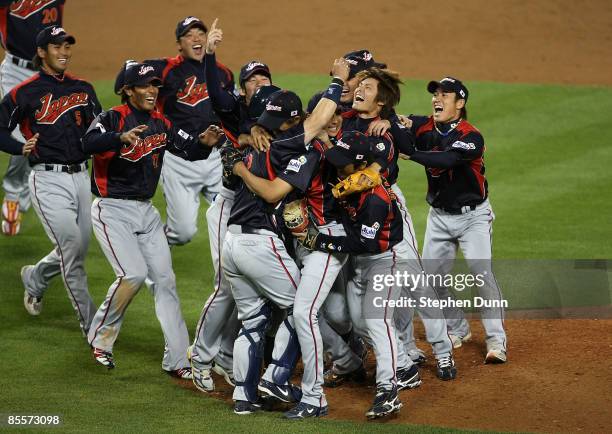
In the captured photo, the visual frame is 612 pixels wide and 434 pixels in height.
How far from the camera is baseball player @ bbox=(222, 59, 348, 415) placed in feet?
20.9

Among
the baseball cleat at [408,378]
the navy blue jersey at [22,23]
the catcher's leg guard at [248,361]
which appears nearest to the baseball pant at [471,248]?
the baseball cleat at [408,378]

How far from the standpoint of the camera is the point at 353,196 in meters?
6.38

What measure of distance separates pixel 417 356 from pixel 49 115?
327 cm

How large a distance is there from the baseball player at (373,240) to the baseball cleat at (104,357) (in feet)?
5.96

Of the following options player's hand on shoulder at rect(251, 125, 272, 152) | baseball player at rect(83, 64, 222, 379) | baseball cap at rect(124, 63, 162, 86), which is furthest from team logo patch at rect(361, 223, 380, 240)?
baseball cap at rect(124, 63, 162, 86)

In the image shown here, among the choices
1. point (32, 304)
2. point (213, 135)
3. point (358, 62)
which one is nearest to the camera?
point (213, 135)

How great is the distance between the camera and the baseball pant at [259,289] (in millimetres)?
6406

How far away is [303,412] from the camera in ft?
20.5

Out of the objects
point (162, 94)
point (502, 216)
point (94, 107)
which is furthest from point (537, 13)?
point (94, 107)

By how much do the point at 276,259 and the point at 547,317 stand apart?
2.80m

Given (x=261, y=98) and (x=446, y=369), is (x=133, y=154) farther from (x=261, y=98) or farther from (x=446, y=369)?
(x=446, y=369)

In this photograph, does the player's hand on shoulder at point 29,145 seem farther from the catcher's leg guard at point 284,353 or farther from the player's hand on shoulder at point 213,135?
the catcher's leg guard at point 284,353

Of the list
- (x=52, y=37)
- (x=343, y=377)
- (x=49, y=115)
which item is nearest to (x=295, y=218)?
(x=343, y=377)

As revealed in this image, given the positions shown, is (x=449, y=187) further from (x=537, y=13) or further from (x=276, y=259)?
(x=537, y=13)
